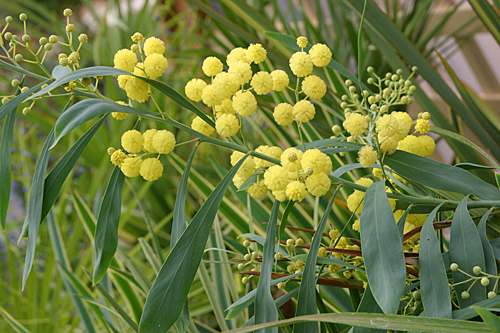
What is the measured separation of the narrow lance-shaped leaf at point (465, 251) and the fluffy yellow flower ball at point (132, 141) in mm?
223

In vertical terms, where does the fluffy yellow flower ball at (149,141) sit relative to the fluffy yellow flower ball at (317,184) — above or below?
above

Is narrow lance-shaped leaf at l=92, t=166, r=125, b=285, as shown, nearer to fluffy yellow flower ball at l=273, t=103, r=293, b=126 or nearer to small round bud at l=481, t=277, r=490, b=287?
fluffy yellow flower ball at l=273, t=103, r=293, b=126

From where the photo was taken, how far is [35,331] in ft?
2.68

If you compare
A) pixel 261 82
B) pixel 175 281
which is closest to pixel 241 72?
pixel 261 82

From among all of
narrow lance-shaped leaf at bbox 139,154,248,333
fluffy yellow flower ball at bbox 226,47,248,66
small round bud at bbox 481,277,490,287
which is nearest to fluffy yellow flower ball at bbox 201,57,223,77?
fluffy yellow flower ball at bbox 226,47,248,66

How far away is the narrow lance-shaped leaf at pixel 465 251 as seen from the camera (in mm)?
257

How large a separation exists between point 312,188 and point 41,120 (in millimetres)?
1020

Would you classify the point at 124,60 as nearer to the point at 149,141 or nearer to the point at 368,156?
the point at 149,141

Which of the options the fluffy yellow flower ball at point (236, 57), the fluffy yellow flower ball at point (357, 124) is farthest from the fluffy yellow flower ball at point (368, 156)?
the fluffy yellow flower ball at point (236, 57)

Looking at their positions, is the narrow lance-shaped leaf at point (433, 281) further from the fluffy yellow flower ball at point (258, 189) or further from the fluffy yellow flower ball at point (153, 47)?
the fluffy yellow flower ball at point (153, 47)

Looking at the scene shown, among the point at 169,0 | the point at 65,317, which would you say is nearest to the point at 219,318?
the point at 65,317

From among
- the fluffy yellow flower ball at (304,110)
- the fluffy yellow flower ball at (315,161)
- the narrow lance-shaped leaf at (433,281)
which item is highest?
the fluffy yellow flower ball at (304,110)

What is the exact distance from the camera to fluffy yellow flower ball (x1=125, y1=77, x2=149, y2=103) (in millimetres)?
279

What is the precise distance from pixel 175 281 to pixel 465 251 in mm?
192
